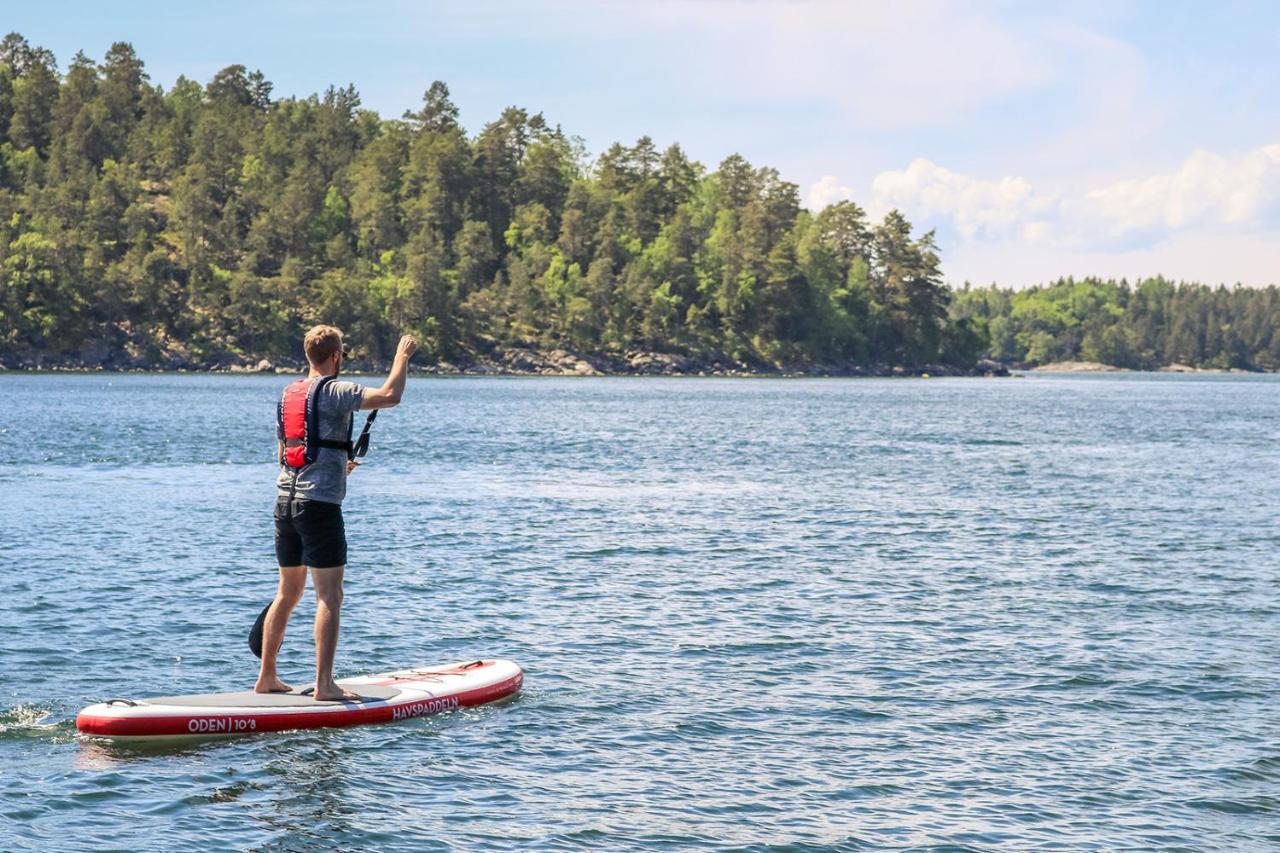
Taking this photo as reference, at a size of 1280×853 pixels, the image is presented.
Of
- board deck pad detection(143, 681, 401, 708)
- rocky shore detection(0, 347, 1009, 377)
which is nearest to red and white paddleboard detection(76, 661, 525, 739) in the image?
board deck pad detection(143, 681, 401, 708)

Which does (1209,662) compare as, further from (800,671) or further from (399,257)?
(399,257)

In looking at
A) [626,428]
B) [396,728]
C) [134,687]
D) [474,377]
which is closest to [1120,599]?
[396,728]

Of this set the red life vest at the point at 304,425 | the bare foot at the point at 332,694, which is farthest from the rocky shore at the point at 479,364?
the red life vest at the point at 304,425

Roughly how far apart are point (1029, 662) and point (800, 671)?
301 cm

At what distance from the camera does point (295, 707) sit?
533 inches

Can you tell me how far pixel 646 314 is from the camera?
195875 mm

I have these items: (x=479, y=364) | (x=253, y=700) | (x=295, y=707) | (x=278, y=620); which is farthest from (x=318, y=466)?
(x=479, y=364)

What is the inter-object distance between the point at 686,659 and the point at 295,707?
18.3ft

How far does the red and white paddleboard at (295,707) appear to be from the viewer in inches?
516

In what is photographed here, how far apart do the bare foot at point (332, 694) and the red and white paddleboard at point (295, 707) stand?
0.06m

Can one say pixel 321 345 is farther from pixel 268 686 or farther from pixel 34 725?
pixel 34 725

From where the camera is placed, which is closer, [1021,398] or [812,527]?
[812,527]

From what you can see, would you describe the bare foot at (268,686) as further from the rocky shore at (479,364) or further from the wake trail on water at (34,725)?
the rocky shore at (479,364)

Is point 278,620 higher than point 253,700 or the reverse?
higher
